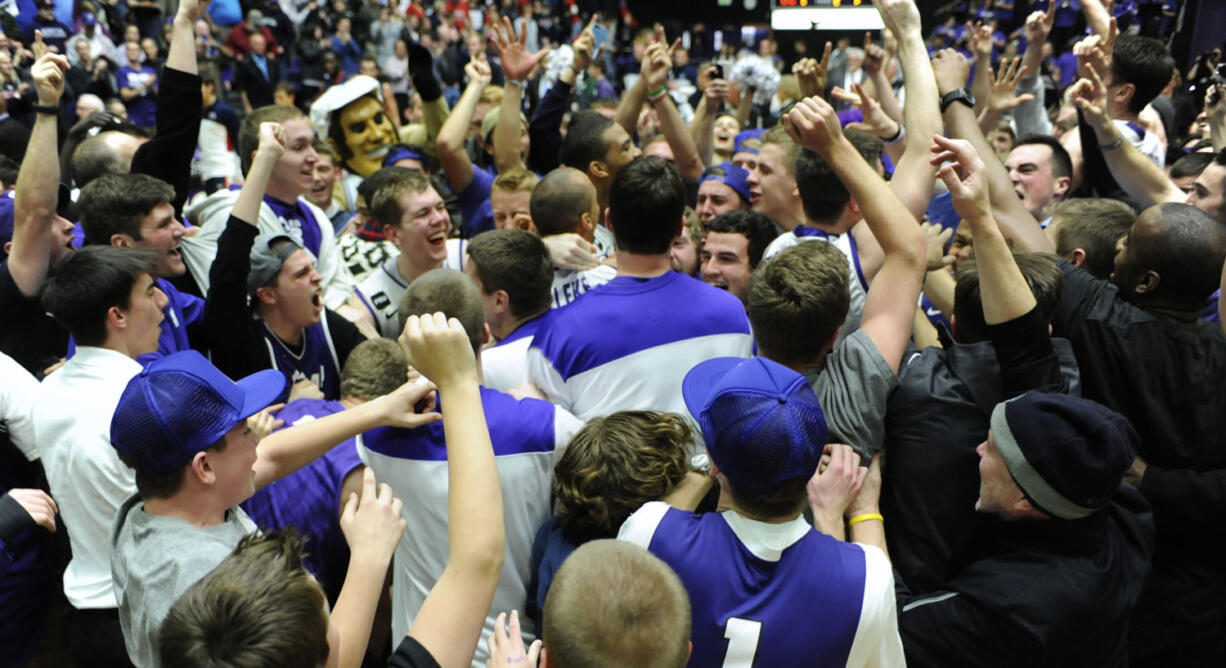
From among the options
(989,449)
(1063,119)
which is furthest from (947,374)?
(1063,119)

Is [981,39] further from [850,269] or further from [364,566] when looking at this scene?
[364,566]

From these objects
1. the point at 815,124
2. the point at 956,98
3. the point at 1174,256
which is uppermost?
the point at 815,124

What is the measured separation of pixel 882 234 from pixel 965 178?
25 cm

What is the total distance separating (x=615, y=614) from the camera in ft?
5.05

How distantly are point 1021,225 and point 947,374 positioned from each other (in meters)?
1.11

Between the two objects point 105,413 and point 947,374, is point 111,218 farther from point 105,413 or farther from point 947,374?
point 947,374

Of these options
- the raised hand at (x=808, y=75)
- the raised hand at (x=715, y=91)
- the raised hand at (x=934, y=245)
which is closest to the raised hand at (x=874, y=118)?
the raised hand at (x=808, y=75)

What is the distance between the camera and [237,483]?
2125 millimetres

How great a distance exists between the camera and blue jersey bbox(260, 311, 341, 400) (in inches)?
138

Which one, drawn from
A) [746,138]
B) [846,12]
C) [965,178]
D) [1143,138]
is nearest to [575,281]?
[965,178]

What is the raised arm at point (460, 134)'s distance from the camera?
4957 mm

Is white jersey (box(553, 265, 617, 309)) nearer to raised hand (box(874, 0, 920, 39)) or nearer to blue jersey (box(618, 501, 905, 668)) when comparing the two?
raised hand (box(874, 0, 920, 39))

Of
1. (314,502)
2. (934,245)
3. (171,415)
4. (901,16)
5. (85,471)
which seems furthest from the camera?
(934,245)

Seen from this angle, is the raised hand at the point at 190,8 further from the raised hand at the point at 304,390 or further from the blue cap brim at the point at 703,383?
the blue cap brim at the point at 703,383
